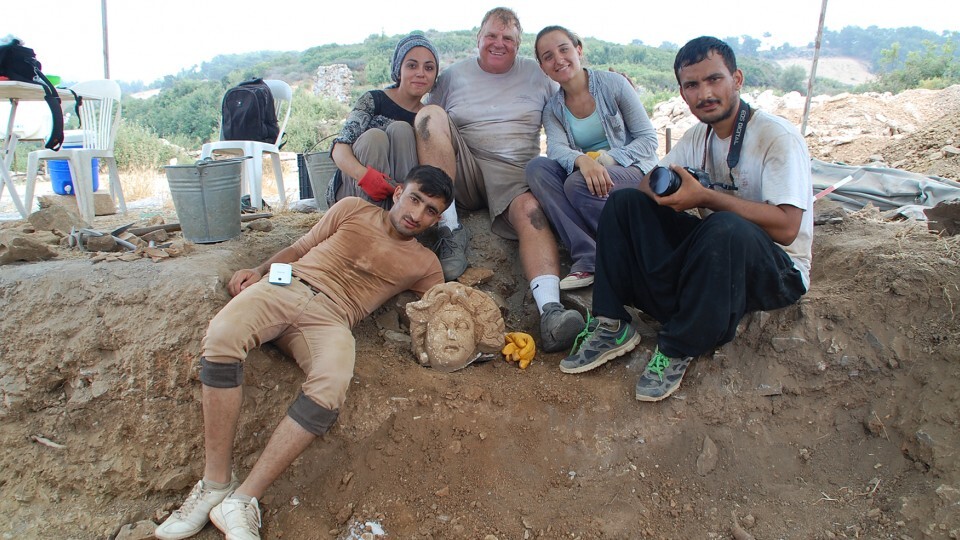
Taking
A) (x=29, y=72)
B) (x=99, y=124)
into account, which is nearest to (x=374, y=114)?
(x=29, y=72)

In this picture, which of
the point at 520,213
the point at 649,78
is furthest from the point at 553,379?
the point at 649,78

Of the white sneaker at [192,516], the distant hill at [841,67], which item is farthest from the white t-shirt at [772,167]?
the distant hill at [841,67]

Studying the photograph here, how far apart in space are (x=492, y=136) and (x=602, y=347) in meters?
1.44

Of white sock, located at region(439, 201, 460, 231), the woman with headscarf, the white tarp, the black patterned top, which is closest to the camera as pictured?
the woman with headscarf

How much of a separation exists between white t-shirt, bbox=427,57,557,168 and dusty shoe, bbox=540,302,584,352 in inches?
39.9

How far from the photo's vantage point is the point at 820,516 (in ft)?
6.79

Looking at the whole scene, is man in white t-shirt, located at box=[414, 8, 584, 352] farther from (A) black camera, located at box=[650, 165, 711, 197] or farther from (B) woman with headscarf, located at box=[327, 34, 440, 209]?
(A) black camera, located at box=[650, 165, 711, 197]

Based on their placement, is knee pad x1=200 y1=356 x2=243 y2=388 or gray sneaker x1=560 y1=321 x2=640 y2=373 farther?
gray sneaker x1=560 y1=321 x2=640 y2=373

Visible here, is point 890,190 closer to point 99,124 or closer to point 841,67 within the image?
point 99,124

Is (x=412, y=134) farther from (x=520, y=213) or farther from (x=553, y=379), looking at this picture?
(x=553, y=379)

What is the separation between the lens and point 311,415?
211 cm

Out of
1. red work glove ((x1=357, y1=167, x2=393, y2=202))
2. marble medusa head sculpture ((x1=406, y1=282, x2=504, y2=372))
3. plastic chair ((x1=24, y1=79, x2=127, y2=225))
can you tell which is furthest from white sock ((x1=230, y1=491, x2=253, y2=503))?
plastic chair ((x1=24, y1=79, x2=127, y2=225))

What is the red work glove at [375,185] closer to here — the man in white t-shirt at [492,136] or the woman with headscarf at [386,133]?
the woman with headscarf at [386,133]

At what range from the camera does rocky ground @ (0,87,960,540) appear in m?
2.15
